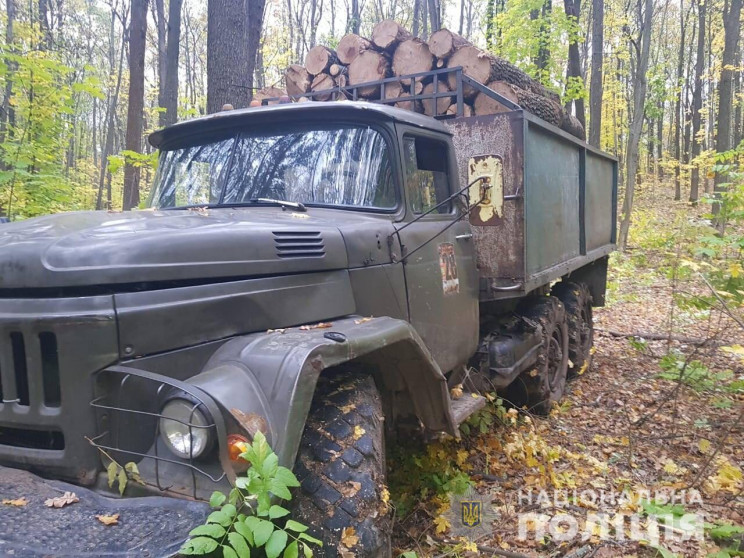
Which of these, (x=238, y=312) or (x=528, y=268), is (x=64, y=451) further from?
(x=528, y=268)

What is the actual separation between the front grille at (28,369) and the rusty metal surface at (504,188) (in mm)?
3168

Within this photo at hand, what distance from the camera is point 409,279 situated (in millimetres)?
3701

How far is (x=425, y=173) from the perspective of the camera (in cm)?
404

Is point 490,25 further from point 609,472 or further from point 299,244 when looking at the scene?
point 299,244

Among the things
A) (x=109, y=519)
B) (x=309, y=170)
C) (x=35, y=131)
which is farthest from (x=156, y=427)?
(x=35, y=131)

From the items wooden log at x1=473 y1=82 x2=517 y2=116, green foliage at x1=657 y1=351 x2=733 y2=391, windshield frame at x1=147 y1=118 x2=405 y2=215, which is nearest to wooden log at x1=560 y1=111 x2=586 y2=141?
wooden log at x1=473 y1=82 x2=517 y2=116

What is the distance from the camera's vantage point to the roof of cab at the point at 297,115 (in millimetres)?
3604

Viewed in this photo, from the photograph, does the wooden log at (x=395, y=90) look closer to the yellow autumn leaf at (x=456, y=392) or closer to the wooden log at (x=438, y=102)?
the wooden log at (x=438, y=102)

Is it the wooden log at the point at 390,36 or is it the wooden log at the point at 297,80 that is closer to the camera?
the wooden log at the point at 390,36

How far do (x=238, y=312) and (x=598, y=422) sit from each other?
13.4 feet

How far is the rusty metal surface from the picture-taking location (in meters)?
4.58

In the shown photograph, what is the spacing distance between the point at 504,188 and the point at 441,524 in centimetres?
256

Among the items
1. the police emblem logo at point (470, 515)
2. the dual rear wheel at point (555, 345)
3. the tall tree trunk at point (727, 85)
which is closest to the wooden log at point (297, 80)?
the dual rear wheel at point (555, 345)

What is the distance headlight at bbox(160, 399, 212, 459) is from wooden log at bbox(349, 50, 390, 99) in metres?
4.52
